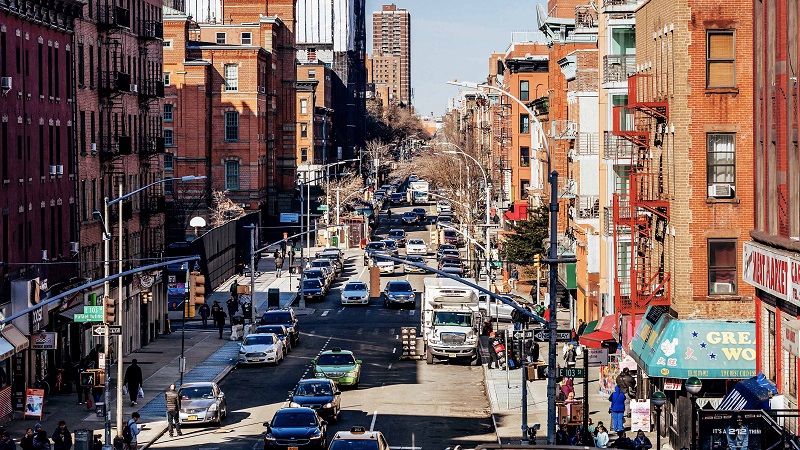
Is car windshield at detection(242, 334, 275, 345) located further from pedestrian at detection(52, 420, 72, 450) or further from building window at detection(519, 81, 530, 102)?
building window at detection(519, 81, 530, 102)

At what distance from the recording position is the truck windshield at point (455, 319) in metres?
61.4

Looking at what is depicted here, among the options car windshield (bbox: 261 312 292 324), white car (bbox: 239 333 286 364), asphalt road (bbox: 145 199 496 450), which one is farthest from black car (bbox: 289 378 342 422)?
car windshield (bbox: 261 312 292 324)

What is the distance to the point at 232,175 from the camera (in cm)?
12662

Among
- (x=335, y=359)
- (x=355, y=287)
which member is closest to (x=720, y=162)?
(x=335, y=359)

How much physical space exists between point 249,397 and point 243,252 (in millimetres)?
57399

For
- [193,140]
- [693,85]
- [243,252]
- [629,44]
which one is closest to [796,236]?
[693,85]

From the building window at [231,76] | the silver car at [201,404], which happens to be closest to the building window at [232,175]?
the building window at [231,76]

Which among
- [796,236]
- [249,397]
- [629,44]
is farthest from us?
[629,44]

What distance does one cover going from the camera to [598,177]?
63094 mm

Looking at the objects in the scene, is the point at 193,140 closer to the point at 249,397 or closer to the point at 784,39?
the point at 249,397

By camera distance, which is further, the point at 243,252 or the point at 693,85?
the point at 243,252

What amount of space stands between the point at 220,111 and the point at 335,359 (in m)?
73.0

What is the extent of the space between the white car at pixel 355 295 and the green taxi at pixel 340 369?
3080cm

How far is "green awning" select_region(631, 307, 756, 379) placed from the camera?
4009 centimetres
